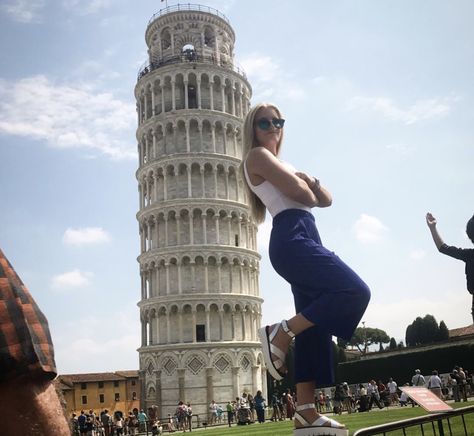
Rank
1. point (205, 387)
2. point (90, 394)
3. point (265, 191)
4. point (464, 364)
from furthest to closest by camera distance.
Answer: point (90, 394), point (205, 387), point (464, 364), point (265, 191)

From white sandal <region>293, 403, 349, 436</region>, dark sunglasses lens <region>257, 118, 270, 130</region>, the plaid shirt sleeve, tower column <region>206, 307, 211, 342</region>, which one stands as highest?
tower column <region>206, 307, 211, 342</region>

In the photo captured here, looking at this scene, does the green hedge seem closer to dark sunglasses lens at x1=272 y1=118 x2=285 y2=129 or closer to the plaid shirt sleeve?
dark sunglasses lens at x1=272 y1=118 x2=285 y2=129

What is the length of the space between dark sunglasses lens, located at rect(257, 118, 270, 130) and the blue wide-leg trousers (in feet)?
2.53

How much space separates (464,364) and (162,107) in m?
30.8

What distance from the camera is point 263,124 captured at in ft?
15.4

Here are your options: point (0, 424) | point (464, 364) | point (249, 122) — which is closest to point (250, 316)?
point (464, 364)

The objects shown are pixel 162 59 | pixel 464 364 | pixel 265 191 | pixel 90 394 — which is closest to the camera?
pixel 265 191

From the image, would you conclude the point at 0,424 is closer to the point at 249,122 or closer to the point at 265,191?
the point at 265,191

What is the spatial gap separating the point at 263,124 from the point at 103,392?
3183 inches

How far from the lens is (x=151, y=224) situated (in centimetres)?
5016

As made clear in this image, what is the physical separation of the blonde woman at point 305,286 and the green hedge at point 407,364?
40.5m

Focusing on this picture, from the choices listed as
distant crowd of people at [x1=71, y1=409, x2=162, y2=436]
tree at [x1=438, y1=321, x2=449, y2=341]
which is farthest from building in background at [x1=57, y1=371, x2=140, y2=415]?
distant crowd of people at [x1=71, y1=409, x2=162, y2=436]

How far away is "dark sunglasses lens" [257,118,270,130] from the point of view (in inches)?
184

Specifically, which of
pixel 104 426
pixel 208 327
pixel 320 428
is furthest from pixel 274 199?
pixel 208 327
